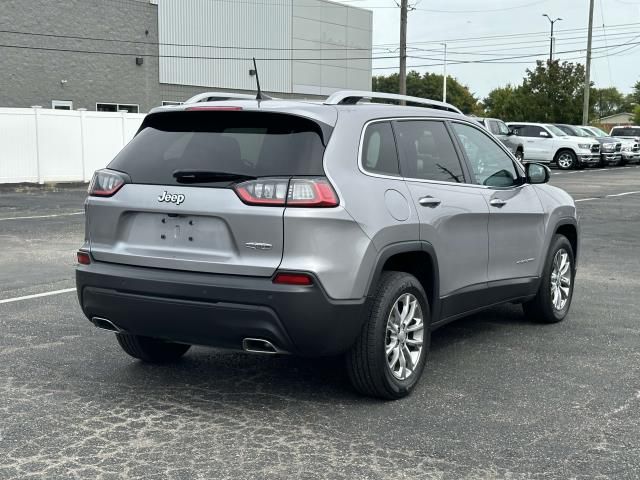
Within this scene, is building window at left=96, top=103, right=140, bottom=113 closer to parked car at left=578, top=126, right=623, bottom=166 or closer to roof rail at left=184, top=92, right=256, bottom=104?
parked car at left=578, top=126, right=623, bottom=166

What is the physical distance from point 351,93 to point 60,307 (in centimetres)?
372

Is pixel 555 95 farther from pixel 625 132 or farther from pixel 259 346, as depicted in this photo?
pixel 259 346

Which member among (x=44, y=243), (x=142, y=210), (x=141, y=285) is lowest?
(x=44, y=243)

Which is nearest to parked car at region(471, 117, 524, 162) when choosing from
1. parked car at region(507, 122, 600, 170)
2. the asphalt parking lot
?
parked car at region(507, 122, 600, 170)

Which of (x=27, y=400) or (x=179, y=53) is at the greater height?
(x=179, y=53)

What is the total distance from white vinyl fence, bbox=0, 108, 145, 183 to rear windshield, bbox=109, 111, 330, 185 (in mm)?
18886

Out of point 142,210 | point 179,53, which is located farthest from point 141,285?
point 179,53

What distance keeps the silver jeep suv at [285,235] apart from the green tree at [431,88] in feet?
408

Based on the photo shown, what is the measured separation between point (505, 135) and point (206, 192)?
3034cm

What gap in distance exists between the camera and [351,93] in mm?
5277

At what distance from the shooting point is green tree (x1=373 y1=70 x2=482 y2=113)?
129250mm

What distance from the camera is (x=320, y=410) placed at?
15.8ft

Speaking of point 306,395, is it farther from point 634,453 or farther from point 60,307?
point 60,307

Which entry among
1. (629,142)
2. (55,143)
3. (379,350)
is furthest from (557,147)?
(379,350)
